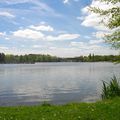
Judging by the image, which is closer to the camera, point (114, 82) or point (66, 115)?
point (66, 115)

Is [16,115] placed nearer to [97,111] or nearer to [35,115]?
[35,115]

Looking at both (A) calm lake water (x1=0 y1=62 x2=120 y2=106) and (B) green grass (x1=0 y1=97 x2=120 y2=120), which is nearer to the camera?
(B) green grass (x1=0 y1=97 x2=120 y2=120)

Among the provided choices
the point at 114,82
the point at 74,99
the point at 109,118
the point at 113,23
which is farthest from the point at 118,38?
the point at 74,99

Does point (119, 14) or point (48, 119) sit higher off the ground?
point (119, 14)

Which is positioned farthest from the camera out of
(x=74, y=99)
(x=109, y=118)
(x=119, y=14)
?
(x=74, y=99)

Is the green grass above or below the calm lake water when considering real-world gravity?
above

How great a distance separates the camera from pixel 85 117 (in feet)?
49.0

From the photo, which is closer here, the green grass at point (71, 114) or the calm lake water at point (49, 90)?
the green grass at point (71, 114)

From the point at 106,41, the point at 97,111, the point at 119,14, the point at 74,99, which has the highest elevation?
the point at 119,14

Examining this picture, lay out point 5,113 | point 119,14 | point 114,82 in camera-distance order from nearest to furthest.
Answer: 1. point 5,113
2. point 119,14
3. point 114,82

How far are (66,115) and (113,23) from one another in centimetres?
882

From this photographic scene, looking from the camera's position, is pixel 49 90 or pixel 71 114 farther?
pixel 49 90

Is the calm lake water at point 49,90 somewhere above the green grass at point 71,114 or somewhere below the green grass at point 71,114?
below

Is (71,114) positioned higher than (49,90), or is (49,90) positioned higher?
(71,114)
